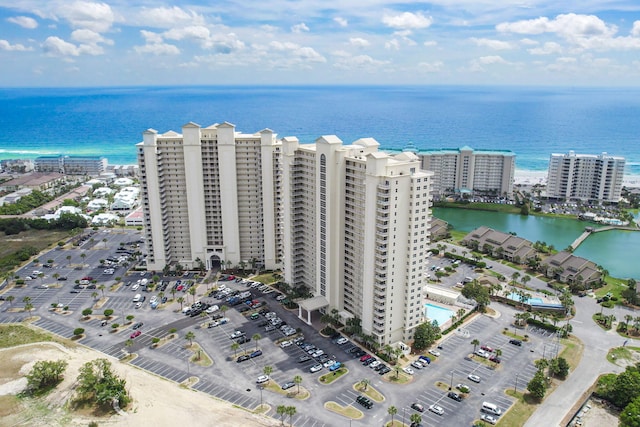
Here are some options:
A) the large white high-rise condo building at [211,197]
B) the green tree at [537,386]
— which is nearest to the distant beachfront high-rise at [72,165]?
the large white high-rise condo building at [211,197]

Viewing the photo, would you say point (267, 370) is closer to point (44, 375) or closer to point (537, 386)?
point (44, 375)

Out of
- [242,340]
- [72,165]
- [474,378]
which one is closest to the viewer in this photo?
[474,378]

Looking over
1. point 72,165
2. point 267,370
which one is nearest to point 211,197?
point 267,370

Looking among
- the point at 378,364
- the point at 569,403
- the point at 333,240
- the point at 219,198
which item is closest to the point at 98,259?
the point at 219,198

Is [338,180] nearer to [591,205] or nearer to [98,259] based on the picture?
[98,259]

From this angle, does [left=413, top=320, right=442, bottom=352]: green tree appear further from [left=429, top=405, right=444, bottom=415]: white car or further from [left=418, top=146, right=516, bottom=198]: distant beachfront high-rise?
[left=418, top=146, right=516, bottom=198]: distant beachfront high-rise

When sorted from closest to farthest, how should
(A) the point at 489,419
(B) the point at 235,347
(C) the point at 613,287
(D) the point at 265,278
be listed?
1. (A) the point at 489,419
2. (B) the point at 235,347
3. (C) the point at 613,287
4. (D) the point at 265,278
